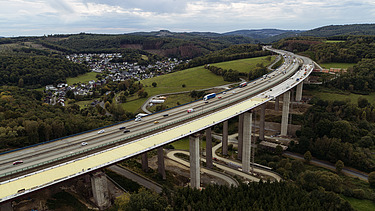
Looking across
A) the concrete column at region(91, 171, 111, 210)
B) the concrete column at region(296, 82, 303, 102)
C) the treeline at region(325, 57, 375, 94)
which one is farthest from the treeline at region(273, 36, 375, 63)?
the concrete column at region(91, 171, 111, 210)

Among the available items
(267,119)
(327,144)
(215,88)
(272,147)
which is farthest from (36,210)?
(215,88)

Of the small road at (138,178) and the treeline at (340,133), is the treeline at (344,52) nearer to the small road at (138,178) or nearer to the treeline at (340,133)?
the treeline at (340,133)

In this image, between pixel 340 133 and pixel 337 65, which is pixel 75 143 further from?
pixel 337 65

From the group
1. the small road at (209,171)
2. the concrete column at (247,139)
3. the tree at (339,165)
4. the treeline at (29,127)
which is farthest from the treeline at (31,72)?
the tree at (339,165)

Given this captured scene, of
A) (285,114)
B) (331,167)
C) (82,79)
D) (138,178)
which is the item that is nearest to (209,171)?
(138,178)

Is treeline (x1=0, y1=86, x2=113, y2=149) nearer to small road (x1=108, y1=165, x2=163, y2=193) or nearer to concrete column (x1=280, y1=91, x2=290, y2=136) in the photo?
small road (x1=108, y1=165, x2=163, y2=193)

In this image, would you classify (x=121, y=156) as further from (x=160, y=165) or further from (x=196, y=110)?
(x=196, y=110)
